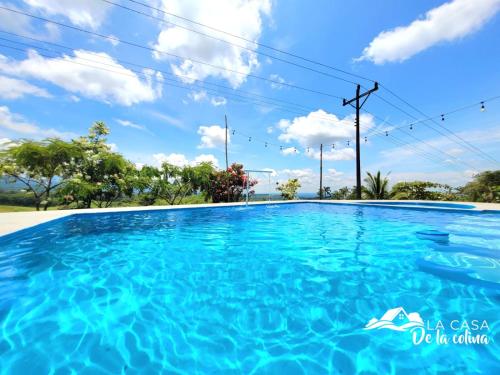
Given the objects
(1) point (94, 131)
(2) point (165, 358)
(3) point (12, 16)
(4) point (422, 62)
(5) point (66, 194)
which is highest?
(4) point (422, 62)

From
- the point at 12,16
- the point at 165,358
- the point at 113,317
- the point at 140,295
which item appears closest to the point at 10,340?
the point at 113,317

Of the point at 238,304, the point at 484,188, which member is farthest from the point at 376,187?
the point at 238,304

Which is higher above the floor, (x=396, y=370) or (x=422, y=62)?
(x=422, y=62)

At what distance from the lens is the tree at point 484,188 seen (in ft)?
45.7

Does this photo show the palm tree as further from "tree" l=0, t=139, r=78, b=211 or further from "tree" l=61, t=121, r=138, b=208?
"tree" l=0, t=139, r=78, b=211

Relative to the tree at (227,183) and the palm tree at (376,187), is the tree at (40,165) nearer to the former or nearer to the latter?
the tree at (227,183)

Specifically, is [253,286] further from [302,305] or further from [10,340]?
[10,340]

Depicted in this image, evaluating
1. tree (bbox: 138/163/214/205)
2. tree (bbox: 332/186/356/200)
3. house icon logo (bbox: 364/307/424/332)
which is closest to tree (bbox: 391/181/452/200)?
tree (bbox: 332/186/356/200)

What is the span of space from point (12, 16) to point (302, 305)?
13056 mm

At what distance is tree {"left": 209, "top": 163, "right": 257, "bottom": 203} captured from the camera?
55.2 feet

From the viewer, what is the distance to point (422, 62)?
11.7 m

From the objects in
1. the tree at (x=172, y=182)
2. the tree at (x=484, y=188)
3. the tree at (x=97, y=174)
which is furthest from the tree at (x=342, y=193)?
the tree at (x=97, y=174)

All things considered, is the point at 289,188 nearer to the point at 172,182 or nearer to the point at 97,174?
the point at 172,182

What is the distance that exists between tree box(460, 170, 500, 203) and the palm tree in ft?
18.2
